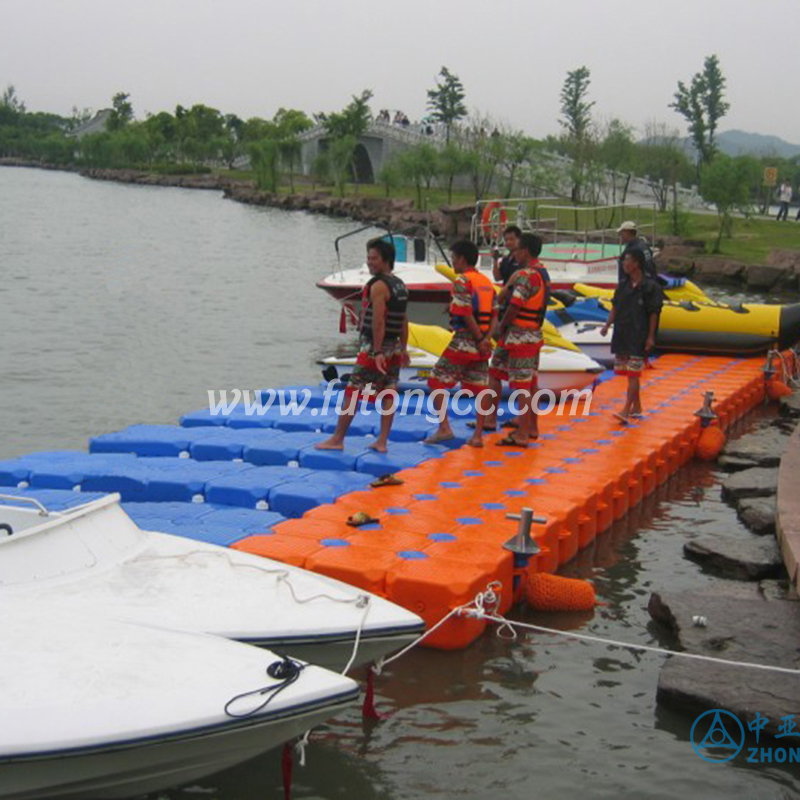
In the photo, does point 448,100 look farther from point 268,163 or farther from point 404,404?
point 404,404

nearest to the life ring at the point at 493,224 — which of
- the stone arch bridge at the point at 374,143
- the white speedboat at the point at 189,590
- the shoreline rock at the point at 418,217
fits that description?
the shoreline rock at the point at 418,217

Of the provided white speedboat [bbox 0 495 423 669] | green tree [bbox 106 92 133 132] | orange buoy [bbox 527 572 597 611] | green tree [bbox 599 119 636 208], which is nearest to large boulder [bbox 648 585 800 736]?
orange buoy [bbox 527 572 597 611]

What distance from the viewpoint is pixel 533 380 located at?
965cm

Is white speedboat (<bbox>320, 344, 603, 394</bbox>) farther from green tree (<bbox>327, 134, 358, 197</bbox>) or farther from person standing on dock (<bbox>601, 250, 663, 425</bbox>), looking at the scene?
green tree (<bbox>327, 134, 358, 197</bbox>)

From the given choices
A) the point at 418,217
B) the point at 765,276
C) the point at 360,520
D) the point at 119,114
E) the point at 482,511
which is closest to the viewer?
the point at 360,520

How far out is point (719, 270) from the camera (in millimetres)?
33781

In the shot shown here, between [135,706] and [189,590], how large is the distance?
45.7 inches

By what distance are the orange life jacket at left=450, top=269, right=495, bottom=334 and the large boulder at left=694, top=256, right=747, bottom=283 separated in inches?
1001

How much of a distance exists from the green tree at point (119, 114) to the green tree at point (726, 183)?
106912mm

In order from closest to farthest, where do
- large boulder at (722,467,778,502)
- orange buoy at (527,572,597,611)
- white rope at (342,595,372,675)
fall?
white rope at (342,595,372,675) → orange buoy at (527,572,597,611) → large boulder at (722,467,778,502)

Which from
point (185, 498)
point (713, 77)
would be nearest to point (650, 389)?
point (185, 498)

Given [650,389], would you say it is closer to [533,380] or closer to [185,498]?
[533,380]

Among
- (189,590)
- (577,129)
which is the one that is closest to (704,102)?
(577,129)

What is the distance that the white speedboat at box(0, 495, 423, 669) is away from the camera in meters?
5.25
